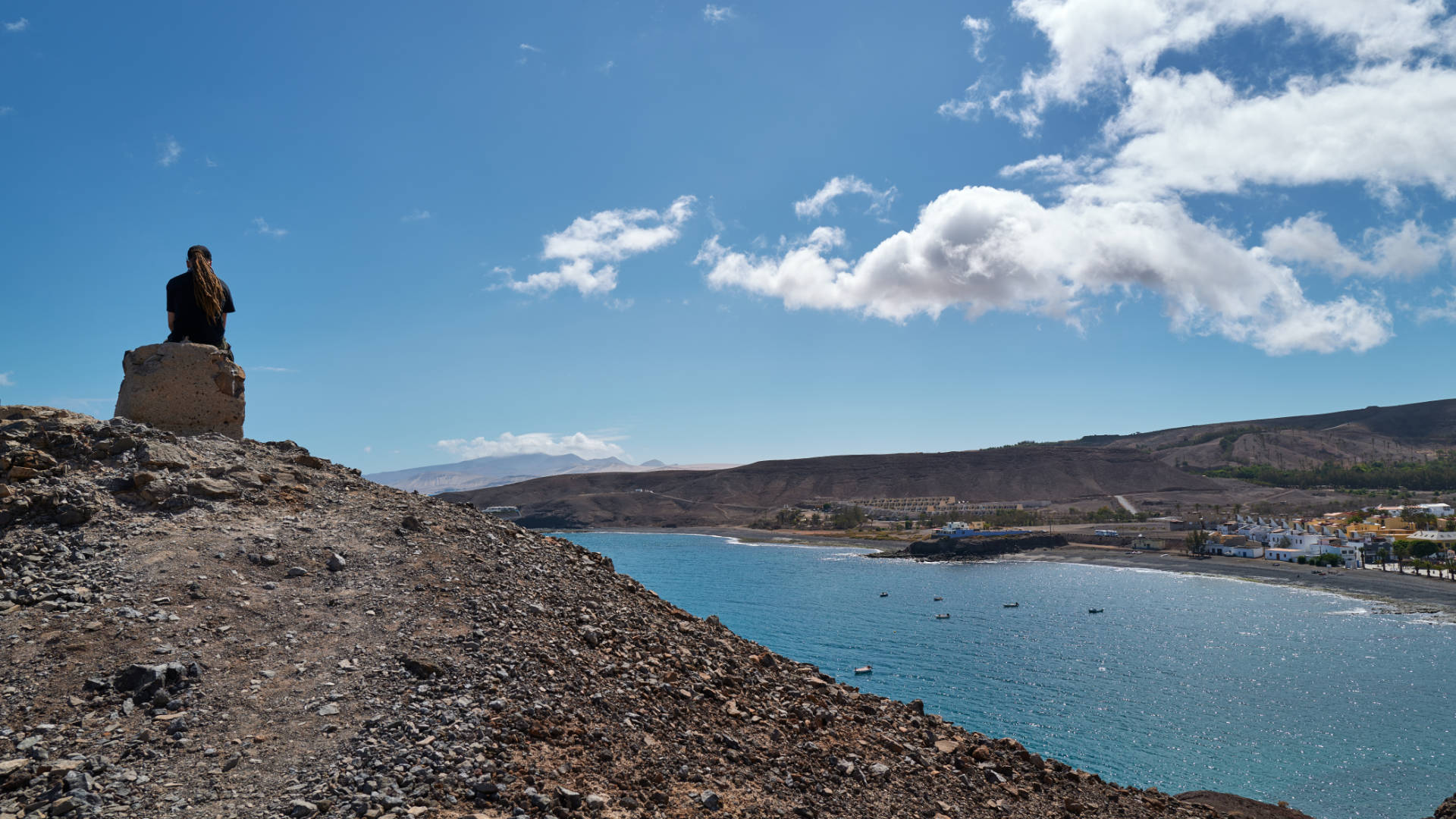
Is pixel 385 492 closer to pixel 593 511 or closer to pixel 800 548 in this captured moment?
pixel 800 548

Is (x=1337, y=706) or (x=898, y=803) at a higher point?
(x=898, y=803)

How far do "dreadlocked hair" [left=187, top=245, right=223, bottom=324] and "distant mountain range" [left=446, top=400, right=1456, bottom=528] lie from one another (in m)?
149

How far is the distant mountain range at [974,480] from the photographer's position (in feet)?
527

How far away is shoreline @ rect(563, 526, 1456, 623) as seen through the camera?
197 feet

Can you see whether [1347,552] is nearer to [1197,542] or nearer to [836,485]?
[1197,542]

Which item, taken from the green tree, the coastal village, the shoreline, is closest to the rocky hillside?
the coastal village

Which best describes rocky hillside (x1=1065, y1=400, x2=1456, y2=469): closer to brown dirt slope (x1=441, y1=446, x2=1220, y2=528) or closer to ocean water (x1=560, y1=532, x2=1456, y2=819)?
brown dirt slope (x1=441, y1=446, x2=1220, y2=528)

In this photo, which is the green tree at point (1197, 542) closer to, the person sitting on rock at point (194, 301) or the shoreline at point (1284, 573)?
the shoreline at point (1284, 573)

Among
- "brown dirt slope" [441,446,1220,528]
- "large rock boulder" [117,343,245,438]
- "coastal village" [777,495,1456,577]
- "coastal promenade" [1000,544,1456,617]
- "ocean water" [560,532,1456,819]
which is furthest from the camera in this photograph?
"brown dirt slope" [441,446,1220,528]

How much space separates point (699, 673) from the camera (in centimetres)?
927

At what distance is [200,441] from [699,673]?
7.53 m

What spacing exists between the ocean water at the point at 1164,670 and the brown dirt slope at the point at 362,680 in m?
21.9

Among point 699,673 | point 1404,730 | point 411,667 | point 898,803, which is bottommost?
point 1404,730

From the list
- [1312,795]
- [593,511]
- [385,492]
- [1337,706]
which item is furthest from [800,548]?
[385,492]
